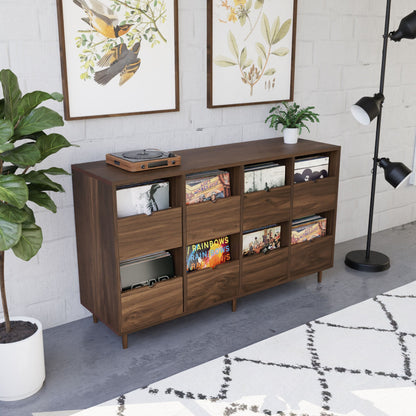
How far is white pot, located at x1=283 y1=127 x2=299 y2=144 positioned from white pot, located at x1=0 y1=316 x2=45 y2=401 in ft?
5.69

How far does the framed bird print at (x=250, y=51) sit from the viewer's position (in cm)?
290

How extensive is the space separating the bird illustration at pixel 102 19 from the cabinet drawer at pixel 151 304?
1220mm

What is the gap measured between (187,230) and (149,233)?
0.21 meters

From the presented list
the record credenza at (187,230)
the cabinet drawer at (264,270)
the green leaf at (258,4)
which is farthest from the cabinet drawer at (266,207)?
the green leaf at (258,4)

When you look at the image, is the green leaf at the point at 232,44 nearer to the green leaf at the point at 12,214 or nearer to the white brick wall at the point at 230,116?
the white brick wall at the point at 230,116

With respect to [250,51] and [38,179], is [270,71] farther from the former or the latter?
[38,179]

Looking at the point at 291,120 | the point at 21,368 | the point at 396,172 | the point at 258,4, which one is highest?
the point at 258,4

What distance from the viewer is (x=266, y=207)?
9.37 feet

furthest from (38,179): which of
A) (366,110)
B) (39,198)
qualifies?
(366,110)

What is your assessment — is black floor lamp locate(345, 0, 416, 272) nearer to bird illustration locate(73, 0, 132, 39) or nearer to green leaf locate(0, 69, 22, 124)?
bird illustration locate(73, 0, 132, 39)

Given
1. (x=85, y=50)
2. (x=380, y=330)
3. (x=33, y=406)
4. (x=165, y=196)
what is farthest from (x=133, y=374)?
(x=85, y=50)

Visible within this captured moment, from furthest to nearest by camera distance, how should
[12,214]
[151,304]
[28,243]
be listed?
[151,304] → [28,243] → [12,214]

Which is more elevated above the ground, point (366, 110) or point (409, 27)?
point (409, 27)

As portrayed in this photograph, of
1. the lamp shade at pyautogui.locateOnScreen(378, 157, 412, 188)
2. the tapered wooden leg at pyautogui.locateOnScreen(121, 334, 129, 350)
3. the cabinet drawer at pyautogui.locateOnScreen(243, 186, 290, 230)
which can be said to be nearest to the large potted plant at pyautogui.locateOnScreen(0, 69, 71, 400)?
the tapered wooden leg at pyautogui.locateOnScreen(121, 334, 129, 350)
